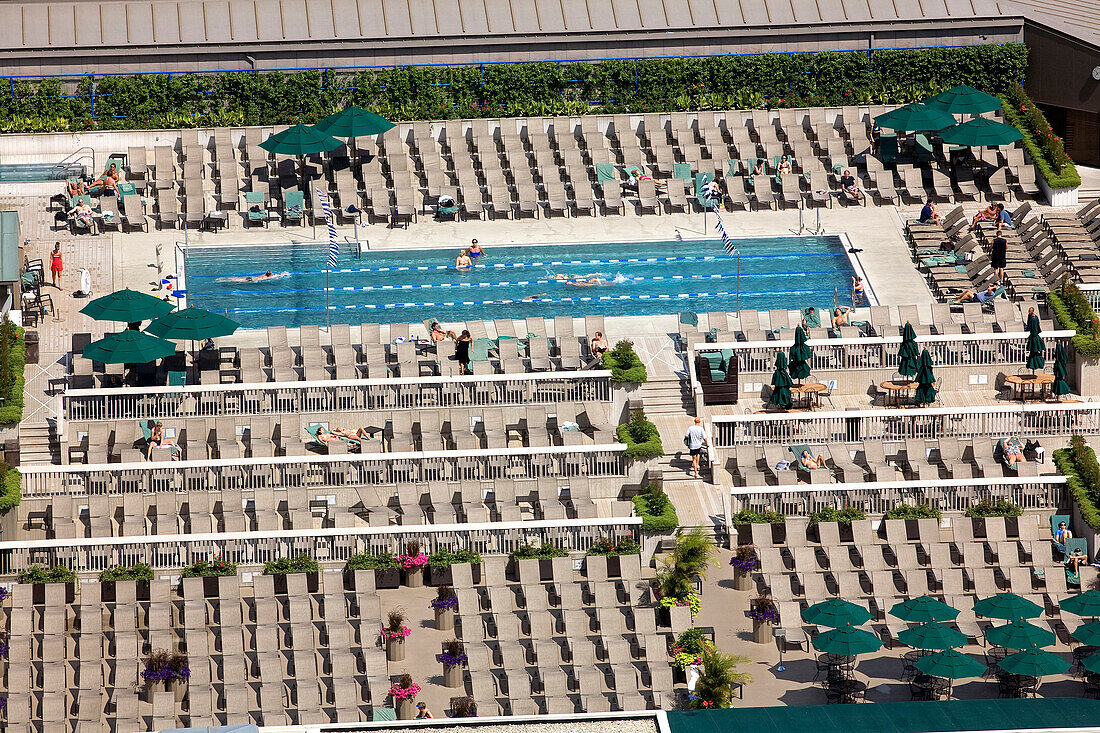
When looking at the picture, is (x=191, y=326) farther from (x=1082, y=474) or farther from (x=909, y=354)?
(x=1082, y=474)

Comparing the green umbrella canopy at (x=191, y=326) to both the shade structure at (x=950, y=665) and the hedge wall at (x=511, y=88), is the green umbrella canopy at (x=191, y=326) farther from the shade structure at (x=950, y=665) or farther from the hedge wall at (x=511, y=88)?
the shade structure at (x=950, y=665)

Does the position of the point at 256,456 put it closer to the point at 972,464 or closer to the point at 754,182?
the point at 972,464

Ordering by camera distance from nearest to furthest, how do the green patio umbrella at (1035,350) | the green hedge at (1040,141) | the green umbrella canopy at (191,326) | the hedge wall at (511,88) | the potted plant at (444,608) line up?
the potted plant at (444,608) → the green umbrella canopy at (191,326) → the green patio umbrella at (1035,350) → the green hedge at (1040,141) → the hedge wall at (511,88)

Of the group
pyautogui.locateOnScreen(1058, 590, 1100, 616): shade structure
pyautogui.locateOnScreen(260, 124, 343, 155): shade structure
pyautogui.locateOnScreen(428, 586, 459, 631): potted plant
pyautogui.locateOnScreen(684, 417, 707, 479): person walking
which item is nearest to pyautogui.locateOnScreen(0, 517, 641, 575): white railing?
pyautogui.locateOnScreen(428, 586, 459, 631): potted plant

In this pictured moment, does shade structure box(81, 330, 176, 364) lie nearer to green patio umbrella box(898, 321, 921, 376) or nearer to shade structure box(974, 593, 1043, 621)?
green patio umbrella box(898, 321, 921, 376)

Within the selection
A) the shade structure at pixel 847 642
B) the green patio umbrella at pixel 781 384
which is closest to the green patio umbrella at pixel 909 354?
the green patio umbrella at pixel 781 384

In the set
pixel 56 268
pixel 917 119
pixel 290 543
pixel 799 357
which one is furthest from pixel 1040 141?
pixel 290 543
